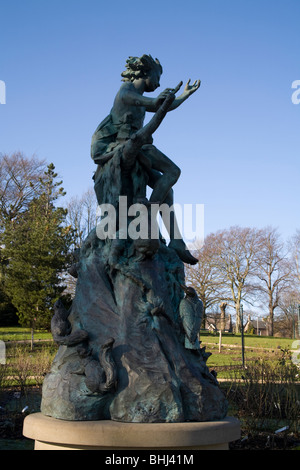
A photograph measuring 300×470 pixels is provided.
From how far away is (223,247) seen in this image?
38.2 meters

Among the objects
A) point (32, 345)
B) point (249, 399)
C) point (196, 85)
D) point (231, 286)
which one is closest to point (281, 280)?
point (231, 286)

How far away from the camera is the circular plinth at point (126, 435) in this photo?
3865mm

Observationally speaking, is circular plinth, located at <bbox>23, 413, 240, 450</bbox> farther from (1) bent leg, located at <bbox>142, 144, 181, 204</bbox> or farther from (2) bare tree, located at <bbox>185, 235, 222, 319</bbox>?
(2) bare tree, located at <bbox>185, 235, 222, 319</bbox>

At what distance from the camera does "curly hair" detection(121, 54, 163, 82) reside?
6.08 meters

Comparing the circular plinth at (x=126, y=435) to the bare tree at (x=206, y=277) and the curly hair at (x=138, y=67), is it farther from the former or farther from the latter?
the bare tree at (x=206, y=277)

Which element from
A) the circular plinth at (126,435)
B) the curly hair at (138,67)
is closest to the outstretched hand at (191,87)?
the curly hair at (138,67)

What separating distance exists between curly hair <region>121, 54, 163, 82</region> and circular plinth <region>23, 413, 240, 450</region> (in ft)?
13.6

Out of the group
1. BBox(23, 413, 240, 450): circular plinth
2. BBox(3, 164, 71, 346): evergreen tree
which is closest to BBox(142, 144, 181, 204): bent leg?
BBox(23, 413, 240, 450): circular plinth

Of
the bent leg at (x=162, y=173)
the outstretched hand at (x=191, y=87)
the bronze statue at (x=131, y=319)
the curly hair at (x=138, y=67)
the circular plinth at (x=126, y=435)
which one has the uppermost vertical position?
the curly hair at (x=138, y=67)

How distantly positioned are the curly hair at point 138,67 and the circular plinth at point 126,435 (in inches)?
164

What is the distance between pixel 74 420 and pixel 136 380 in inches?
24.9

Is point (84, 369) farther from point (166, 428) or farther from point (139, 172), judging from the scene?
point (139, 172)

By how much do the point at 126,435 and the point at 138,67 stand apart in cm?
433

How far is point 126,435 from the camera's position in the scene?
12.7 feet
